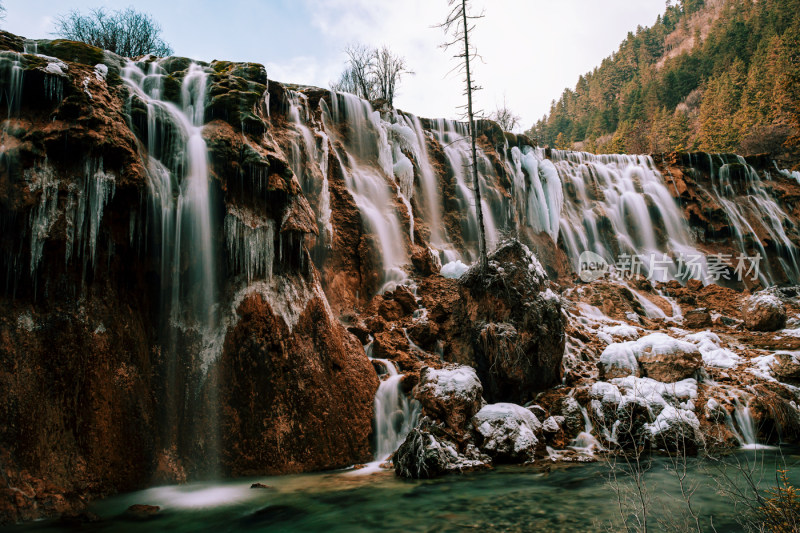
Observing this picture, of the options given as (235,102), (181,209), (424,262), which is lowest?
(424,262)

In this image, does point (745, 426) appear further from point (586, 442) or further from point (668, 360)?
point (586, 442)

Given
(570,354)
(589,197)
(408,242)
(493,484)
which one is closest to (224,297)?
(493,484)

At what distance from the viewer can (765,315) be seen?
570 inches

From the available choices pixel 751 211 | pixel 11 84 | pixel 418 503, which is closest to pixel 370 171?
pixel 11 84

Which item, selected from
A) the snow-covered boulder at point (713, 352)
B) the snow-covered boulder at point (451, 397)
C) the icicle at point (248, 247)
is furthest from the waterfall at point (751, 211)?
the icicle at point (248, 247)

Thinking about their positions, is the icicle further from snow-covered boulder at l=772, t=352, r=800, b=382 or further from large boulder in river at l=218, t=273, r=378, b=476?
snow-covered boulder at l=772, t=352, r=800, b=382

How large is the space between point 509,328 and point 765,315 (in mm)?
10432

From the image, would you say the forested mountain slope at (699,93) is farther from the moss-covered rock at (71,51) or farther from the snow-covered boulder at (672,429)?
the moss-covered rock at (71,51)

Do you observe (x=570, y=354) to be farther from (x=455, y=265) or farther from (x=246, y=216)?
(x=246, y=216)

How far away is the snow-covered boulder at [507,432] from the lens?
320 inches

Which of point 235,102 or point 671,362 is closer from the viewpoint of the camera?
point 235,102

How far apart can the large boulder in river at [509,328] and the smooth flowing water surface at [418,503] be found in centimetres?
260

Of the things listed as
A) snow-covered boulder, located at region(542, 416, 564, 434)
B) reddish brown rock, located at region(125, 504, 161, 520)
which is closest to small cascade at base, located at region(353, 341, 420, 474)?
snow-covered boulder, located at region(542, 416, 564, 434)

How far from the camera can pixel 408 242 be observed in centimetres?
1480
